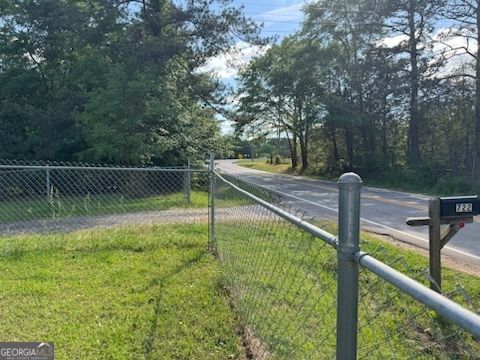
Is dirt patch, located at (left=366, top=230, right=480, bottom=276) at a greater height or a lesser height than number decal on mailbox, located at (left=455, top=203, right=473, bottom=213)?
lesser

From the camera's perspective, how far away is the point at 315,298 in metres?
3.91

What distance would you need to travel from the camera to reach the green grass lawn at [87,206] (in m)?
10.9

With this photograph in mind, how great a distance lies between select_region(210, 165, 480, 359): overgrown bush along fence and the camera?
4.66ft

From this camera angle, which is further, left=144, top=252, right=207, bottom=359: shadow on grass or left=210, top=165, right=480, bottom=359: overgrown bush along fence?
left=144, top=252, right=207, bottom=359: shadow on grass

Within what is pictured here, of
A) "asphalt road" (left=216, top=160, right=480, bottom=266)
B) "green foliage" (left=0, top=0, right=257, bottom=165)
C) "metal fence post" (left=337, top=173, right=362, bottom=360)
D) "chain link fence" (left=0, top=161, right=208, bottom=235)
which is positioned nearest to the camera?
"metal fence post" (left=337, top=173, right=362, bottom=360)

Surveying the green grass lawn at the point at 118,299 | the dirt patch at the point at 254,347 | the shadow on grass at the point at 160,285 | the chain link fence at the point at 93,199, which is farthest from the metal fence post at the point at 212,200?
the chain link fence at the point at 93,199

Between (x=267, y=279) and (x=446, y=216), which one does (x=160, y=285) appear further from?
(x=446, y=216)

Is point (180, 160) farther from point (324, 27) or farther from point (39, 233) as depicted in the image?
point (324, 27)

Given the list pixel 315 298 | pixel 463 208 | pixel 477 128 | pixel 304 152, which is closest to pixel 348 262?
pixel 315 298

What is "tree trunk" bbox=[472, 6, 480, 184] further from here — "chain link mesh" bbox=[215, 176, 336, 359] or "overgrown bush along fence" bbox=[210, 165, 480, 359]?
"chain link mesh" bbox=[215, 176, 336, 359]

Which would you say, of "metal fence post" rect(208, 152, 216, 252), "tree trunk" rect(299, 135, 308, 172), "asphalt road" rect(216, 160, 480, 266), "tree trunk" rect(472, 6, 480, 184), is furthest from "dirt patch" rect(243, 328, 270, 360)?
"tree trunk" rect(299, 135, 308, 172)

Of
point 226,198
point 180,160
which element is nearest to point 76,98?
point 180,160

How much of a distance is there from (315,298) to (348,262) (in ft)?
8.71

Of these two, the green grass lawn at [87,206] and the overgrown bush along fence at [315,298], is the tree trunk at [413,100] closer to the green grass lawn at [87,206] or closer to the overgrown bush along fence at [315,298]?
the green grass lawn at [87,206]
